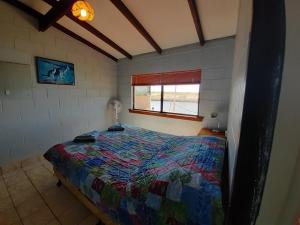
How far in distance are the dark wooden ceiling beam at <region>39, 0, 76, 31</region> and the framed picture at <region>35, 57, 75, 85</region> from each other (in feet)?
1.94

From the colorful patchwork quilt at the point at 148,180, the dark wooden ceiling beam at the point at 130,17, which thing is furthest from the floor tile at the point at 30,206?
the dark wooden ceiling beam at the point at 130,17

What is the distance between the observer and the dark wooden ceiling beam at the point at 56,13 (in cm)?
200

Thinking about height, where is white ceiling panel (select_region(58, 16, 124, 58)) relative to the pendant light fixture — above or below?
above

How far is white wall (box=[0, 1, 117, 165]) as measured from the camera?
2318mm

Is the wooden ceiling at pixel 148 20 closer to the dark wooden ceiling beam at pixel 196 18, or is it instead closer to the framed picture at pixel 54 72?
the dark wooden ceiling beam at pixel 196 18

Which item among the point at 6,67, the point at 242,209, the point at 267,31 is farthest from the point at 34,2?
the point at 242,209

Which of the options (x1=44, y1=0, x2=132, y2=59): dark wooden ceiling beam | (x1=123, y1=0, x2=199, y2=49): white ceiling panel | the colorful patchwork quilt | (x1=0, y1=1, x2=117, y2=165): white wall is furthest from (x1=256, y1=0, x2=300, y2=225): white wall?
(x1=0, y1=1, x2=117, y2=165): white wall

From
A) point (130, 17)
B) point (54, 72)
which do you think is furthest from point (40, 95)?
point (130, 17)

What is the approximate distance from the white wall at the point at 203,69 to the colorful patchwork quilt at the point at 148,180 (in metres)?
1.25

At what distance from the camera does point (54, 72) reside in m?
2.84

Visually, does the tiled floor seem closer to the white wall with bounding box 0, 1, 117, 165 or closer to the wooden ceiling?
the white wall with bounding box 0, 1, 117, 165

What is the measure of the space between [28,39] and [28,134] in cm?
172

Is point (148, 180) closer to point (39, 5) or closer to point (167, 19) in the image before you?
point (167, 19)

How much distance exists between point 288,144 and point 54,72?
351 centimetres
